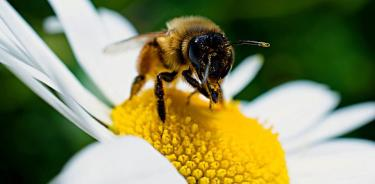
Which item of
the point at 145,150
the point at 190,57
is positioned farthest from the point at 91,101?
the point at 145,150

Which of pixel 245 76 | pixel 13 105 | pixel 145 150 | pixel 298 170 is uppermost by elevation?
pixel 13 105

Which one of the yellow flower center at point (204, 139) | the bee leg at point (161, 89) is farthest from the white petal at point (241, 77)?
the bee leg at point (161, 89)

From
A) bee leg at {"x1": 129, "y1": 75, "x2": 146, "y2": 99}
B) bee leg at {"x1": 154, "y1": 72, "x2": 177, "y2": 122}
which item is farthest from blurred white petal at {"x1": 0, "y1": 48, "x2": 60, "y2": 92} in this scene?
bee leg at {"x1": 129, "y1": 75, "x2": 146, "y2": 99}

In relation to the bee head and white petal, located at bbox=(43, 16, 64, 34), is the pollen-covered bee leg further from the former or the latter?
white petal, located at bbox=(43, 16, 64, 34)

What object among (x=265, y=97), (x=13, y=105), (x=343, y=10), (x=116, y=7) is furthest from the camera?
(x=343, y=10)

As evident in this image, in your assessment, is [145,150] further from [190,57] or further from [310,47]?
[310,47]

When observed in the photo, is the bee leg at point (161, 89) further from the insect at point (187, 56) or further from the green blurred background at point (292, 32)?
the green blurred background at point (292, 32)

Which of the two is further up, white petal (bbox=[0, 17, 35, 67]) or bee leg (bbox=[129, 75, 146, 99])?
white petal (bbox=[0, 17, 35, 67])
